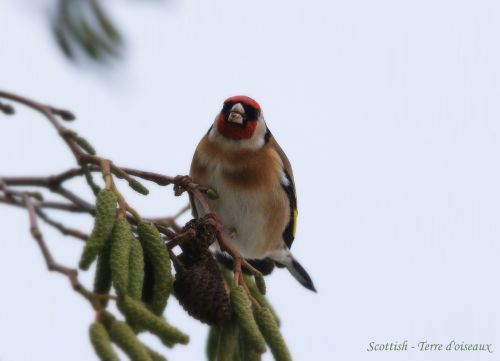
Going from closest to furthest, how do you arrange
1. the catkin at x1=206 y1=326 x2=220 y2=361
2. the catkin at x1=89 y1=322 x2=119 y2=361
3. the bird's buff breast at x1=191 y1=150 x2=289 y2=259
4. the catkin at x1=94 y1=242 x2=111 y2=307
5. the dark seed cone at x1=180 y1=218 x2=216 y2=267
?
the catkin at x1=89 y1=322 x2=119 y2=361 → the catkin at x1=94 y1=242 x2=111 y2=307 → the dark seed cone at x1=180 y1=218 x2=216 y2=267 → the catkin at x1=206 y1=326 x2=220 y2=361 → the bird's buff breast at x1=191 y1=150 x2=289 y2=259

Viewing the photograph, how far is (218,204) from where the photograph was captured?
309cm

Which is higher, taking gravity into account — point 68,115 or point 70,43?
point 70,43

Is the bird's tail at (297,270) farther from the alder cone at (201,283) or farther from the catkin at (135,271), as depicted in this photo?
the catkin at (135,271)

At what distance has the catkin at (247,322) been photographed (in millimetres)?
1646

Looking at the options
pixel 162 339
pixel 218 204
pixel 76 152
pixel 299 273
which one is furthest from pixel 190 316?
pixel 299 273

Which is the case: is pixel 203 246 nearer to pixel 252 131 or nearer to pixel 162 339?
pixel 162 339

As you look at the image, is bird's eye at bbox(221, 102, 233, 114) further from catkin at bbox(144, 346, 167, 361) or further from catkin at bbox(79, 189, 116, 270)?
catkin at bbox(144, 346, 167, 361)

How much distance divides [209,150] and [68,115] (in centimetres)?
116

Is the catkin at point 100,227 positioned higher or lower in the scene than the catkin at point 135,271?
higher

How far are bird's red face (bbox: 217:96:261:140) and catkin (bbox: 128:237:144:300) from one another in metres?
1.67

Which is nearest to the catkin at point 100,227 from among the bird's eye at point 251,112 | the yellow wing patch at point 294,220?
the bird's eye at point 251,112

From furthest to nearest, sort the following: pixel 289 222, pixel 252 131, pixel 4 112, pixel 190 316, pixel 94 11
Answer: pixel 289 222, pixel 252 131, pixel 4 112, pixel 190 316, pixel 94 11

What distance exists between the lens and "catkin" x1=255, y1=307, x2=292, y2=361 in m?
1.70

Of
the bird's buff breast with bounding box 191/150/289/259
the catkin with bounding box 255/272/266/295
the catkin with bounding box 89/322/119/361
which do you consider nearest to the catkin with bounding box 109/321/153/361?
the catkin with bounding box 89/322/119/361
